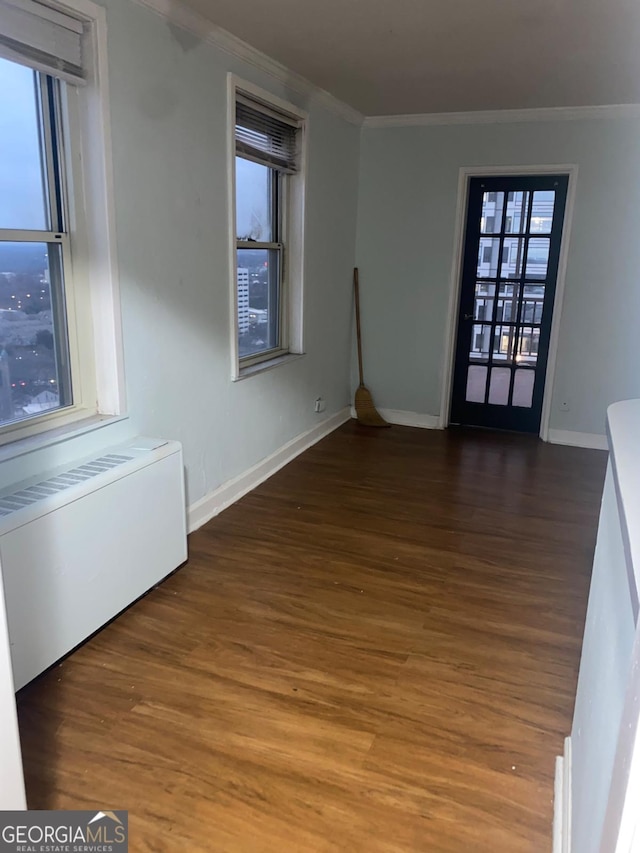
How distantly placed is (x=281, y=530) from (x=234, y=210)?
170 centimetres

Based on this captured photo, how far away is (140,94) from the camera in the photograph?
2678 mm

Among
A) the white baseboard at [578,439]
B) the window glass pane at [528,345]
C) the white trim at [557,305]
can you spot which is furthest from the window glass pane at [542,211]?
the white baseboard at [578,439]

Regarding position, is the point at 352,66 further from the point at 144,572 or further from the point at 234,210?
the point at 144,572

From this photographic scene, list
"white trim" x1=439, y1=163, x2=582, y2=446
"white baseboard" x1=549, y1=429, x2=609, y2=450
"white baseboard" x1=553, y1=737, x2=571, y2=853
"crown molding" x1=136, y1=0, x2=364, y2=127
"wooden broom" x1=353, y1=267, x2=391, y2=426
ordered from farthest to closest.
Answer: "wooden broom" x1=353, y1=267, x2=391, y2=426 < "white baseboard" x1=549, y1=429, x2=609, y2=450 < "white trim" x1=439, y1=163, x2=582, y2=446 < "crown molding" x1=136, y1=0, x2=364, y2=127 < "white baseboard" x1=553, y1=737, x2=571, y2=853

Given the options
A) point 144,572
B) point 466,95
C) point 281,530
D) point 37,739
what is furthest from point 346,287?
point 37,739

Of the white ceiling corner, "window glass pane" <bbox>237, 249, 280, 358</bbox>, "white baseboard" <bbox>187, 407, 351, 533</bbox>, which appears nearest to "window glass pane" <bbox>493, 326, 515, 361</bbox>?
"white baseboard" <bbox>187, 407, 351, 533</bbox>

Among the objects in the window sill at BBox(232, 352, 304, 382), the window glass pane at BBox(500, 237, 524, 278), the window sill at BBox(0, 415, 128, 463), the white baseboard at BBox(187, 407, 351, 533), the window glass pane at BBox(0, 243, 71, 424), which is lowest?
the white baseboard at BBox(187, 407, 351, 533)

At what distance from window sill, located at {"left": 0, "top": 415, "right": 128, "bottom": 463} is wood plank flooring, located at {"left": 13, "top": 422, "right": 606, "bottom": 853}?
0.74m

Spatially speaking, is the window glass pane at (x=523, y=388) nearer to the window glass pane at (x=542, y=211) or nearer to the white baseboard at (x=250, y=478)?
the window glass pane at (x=542, y=211)

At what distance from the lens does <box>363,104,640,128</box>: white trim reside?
4.37 metres

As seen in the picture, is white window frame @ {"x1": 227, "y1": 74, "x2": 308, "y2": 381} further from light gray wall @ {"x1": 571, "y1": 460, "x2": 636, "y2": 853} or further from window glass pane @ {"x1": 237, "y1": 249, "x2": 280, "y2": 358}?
light gray wall @ {"x1": 571, "y1": 460, "x2": 636, "y2": 853}

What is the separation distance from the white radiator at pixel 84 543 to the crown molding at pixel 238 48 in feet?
5.98

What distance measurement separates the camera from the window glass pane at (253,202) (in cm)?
372

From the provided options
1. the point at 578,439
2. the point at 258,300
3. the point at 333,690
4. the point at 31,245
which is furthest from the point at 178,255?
the point at 578,439
